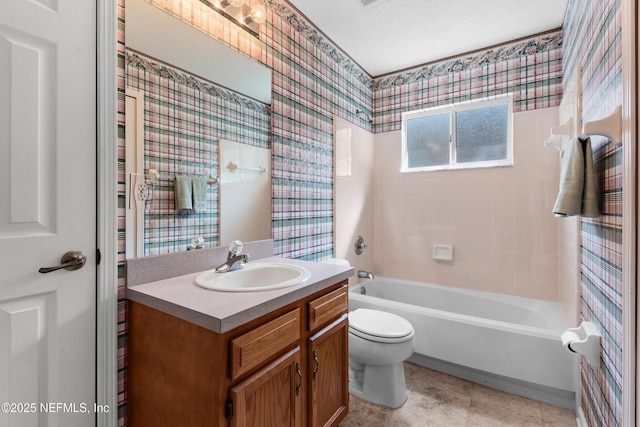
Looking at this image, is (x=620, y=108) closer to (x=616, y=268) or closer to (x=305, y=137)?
(x=616, y=268)

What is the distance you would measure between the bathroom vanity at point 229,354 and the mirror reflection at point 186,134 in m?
0.28

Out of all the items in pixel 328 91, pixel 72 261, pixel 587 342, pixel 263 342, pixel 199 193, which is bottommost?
pixel 587 342

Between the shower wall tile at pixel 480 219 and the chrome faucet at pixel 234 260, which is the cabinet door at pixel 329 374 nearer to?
the chrome faucet at pixel 234 260

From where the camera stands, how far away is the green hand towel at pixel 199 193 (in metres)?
1.45

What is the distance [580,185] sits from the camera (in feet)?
4.16

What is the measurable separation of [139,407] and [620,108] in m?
1.97

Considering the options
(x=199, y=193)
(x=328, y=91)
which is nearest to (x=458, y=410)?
(x=199, y=193)

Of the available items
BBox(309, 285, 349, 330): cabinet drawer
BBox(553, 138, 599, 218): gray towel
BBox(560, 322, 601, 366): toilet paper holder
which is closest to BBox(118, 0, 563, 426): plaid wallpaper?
BBox(309, 285, 349, 330): cabinet drawer

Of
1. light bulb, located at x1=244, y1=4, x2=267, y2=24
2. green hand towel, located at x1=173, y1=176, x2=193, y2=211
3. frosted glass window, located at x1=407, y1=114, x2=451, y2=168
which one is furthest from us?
frosted glass window, located at x1=407, y1=114, x2=451, y2=168

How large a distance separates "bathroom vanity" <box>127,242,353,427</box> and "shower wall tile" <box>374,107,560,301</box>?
5.90 ft

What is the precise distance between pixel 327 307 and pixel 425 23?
81.8 inches

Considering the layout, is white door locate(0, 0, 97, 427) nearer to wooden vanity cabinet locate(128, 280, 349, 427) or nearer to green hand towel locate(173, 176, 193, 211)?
wooden vanity cabinet locate(128, 280, 349, 427)

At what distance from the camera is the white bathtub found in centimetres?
173

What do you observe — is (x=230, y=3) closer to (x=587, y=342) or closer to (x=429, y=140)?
(x=429, y=140)
